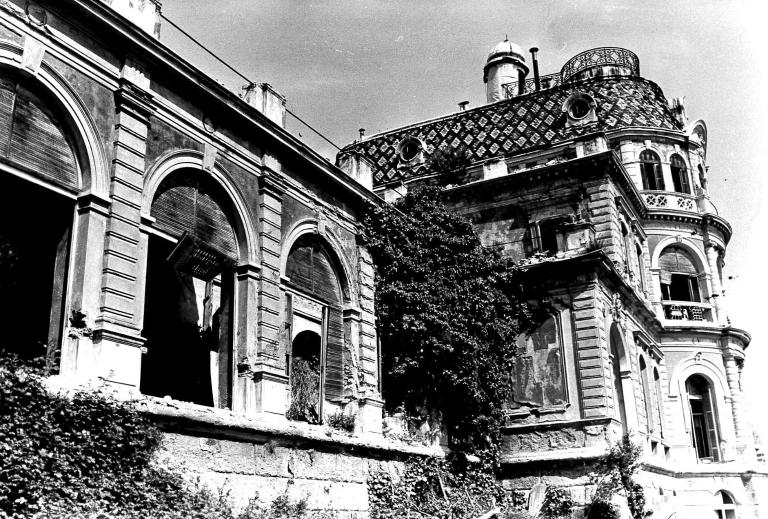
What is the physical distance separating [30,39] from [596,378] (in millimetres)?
15049

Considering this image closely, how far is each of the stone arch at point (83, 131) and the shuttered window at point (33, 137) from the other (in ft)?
0.42

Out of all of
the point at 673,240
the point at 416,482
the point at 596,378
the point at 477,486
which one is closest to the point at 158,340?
the point at 416,482

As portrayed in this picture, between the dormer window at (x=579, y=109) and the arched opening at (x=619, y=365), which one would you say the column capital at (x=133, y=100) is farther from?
the dormer window at (x=579, y=109)

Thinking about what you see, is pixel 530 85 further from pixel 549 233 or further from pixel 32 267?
pixel 32 267

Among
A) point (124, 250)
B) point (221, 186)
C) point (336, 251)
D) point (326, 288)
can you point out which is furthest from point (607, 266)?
point (124, 250)

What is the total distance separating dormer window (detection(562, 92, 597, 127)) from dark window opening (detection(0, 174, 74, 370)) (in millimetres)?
20481

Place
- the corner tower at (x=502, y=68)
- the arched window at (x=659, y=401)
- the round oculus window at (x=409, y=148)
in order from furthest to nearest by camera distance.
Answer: the corner tower at (x=502, y=68) < the round oculus window at (x=409, y=148) < the arched window at (x=659, y=401)

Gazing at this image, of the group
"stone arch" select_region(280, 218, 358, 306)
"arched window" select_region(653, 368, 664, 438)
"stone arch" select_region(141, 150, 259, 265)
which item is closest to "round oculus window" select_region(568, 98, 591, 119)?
"arched window" select_region(653, 368, 664, 438)

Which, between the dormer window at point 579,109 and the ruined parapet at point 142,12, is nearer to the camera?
the ruined parapet at point 142,12

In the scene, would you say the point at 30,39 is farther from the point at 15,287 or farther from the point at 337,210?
the point at 337,210

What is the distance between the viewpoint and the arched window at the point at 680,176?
3089 cm

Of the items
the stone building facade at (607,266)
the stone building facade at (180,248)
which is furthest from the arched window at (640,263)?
the stone building facade at (180,248)

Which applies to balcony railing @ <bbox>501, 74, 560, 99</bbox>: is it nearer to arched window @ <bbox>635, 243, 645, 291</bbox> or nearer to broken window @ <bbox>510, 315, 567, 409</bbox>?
arched window @ <bbox>635, 243, 645, 291</bbox>

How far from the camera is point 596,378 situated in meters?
19.8
